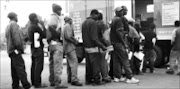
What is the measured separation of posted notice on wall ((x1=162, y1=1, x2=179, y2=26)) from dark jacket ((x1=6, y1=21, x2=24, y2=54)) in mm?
5046

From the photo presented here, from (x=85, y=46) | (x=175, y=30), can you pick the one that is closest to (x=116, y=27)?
(x=85, y=46)

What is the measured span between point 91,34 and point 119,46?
84 cm

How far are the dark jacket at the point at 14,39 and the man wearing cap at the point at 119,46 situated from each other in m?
2.42

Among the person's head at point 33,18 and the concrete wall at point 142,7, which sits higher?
the concrete wall at point 142,7

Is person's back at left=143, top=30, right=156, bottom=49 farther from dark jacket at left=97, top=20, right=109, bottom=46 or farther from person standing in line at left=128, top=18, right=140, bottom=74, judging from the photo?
dark jacket at left=97, top=20, right=109, bottom=46

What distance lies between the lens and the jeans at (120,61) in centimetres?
686

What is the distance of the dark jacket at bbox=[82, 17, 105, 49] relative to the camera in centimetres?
668

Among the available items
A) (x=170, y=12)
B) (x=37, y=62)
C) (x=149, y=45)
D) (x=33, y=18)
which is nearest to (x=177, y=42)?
(x=149, y=45)

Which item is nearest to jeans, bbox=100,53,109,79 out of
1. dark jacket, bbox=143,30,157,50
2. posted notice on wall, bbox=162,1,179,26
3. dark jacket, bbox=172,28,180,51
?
dark jacket, bbox=143,30,157,50

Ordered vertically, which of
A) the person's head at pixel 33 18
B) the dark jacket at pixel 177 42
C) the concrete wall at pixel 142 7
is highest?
the concrete wall at pixel 142 7

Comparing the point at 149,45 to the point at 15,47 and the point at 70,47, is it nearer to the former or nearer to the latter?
the point at 70,47

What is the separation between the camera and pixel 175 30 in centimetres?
825

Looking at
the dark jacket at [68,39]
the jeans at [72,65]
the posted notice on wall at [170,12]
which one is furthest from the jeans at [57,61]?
the posted notice on wall at [170,12]

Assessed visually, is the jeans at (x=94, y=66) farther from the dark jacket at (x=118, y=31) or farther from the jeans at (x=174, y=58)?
the jeans at (x=174, y=58)
